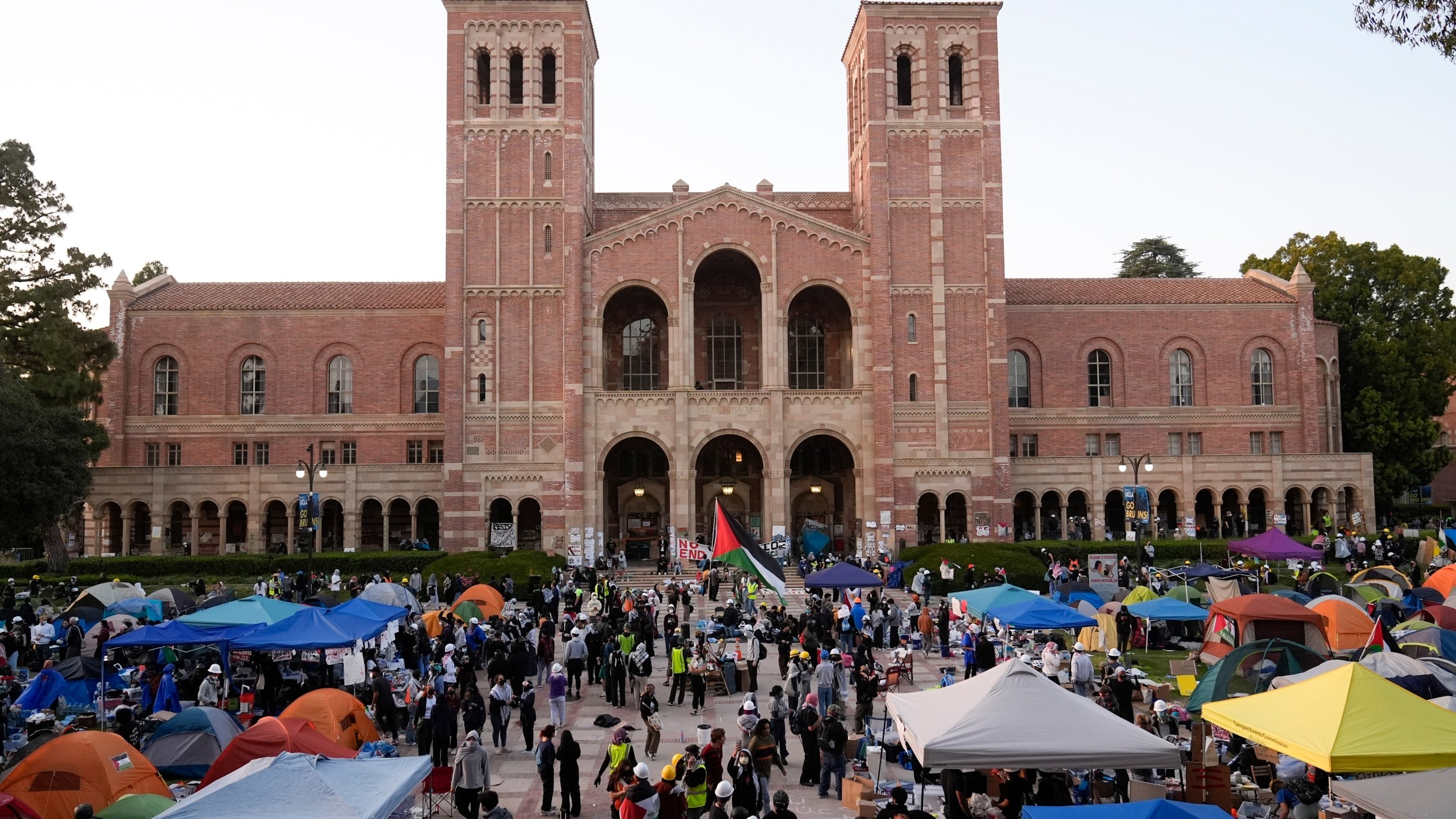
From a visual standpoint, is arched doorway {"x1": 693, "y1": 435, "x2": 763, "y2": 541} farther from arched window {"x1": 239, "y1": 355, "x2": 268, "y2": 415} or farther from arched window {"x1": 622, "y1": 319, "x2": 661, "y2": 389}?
arched window {"x1": 239, "y1": 355, "x2": 268, "y2": 415}

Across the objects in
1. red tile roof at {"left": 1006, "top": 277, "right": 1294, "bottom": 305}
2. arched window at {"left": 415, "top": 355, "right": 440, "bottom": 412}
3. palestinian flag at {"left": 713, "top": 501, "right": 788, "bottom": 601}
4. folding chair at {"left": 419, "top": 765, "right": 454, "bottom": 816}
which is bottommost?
folding chair at {"left": 419, "top": 765, "right": 454, "bottom": 816}

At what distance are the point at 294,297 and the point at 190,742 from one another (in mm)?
42266

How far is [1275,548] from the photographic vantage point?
3675 centimetres

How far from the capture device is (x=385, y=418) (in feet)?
Result: 176

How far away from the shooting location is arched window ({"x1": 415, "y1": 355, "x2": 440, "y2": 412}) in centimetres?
5441

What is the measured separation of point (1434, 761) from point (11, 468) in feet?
139

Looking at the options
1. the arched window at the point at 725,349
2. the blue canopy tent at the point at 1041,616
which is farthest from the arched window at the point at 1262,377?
the blue canopy tent at the point at 1041,616

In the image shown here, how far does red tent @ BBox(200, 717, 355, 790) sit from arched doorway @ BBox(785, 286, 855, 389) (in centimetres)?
3894

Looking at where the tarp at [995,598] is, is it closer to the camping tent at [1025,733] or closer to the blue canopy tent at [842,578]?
the blue canopy tent at [842,578]

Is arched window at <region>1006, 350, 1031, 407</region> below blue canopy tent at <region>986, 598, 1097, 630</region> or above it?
above

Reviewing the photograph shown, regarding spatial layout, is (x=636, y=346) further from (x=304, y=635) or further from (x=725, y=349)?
(x=304, y=635)

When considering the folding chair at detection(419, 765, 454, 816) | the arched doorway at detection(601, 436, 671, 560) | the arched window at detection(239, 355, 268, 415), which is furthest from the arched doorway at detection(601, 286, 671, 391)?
the folding chair at detection(419, 765, 454, 816)

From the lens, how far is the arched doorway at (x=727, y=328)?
2105 inches

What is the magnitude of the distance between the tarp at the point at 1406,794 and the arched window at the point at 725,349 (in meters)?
42.5
